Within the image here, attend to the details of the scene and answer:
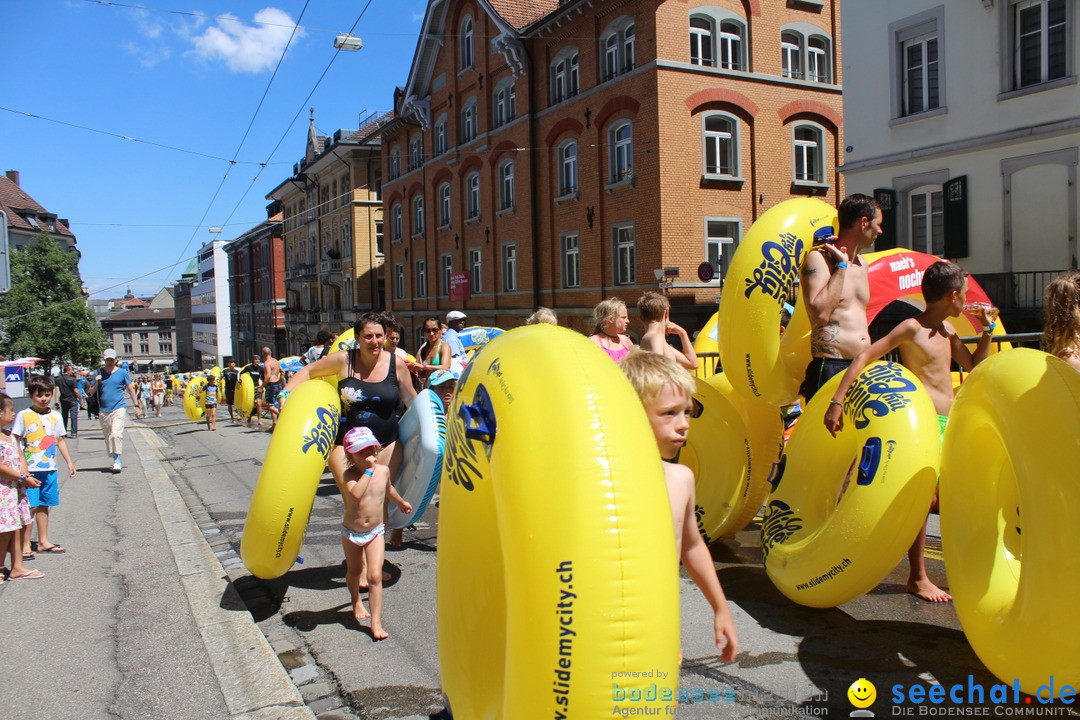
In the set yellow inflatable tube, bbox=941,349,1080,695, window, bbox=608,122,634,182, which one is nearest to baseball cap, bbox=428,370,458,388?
yellow inflatable tube, bbox=941,349,1080,695

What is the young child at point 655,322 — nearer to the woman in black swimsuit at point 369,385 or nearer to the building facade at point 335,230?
the woman in black swimsuit at point 369,385

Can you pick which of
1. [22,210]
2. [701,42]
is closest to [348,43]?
[701,42]

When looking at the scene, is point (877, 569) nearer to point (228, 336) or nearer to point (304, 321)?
point (304, 321)

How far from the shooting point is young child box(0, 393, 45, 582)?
20.0ft

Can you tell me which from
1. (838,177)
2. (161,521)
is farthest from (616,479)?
(838,177)

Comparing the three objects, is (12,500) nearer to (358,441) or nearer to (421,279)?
(358,441)

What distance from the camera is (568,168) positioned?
24.7m

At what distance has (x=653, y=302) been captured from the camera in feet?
21.5

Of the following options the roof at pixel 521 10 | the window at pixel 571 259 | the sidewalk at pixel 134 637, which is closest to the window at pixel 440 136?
the roof at pixel 521 10

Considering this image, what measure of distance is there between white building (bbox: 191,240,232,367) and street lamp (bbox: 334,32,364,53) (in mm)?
69139

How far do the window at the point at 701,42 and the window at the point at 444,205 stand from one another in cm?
1382

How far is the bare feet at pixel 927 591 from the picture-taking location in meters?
4.86

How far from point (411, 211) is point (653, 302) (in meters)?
31.0

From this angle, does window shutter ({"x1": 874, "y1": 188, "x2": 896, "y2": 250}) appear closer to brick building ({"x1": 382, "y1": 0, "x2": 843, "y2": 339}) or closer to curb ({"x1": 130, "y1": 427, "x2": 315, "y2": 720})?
brick building ({"x1": 382, "y1": 0, "x2": 843, "y2": 339})
